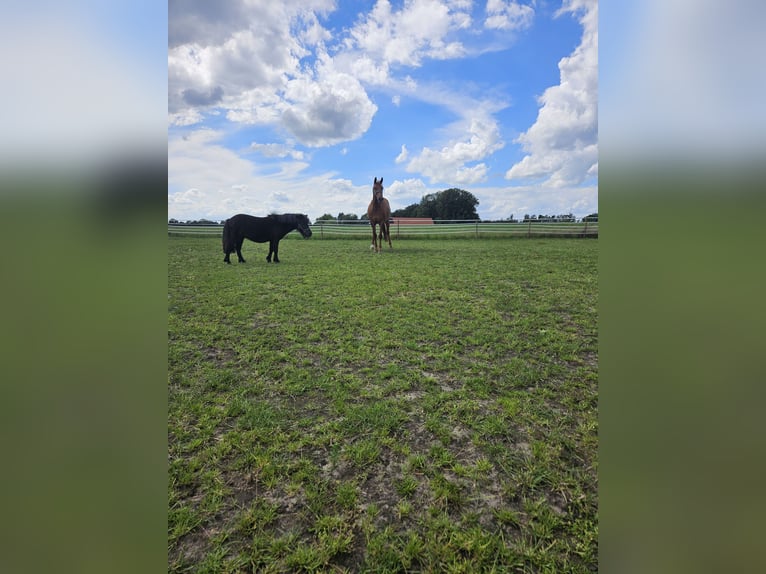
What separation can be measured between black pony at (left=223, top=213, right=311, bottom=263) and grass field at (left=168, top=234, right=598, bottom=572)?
147 inches

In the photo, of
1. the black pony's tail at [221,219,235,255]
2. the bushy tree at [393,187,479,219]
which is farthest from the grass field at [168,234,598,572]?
the bushy tree at [393,187,479,219]

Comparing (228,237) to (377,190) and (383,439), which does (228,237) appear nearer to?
(377,190)

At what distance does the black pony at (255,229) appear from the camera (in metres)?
8.07

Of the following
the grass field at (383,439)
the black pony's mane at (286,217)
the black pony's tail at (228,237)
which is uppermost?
the black pony's mane at (286,217)

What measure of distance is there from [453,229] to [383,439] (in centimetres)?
1691

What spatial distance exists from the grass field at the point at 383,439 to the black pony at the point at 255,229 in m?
3.73

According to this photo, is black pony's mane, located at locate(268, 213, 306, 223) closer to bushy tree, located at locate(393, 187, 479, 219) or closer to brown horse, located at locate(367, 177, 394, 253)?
brown horse, located at locate(367, 177, 394, 253)

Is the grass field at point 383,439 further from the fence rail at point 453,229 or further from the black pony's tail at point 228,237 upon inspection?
the fence rail at point 453,229

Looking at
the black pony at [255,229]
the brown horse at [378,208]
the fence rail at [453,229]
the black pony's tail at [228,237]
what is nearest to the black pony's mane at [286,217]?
the black pony at [255,229]

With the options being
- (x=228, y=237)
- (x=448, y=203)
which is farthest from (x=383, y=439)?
(x=448, y=203)

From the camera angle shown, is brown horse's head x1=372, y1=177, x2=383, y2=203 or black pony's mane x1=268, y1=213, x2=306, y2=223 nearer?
black pony's mane x1=268, y1=213, x2=306, y2=223

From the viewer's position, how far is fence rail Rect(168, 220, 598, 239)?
599 inches
